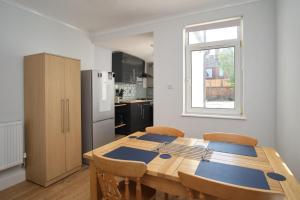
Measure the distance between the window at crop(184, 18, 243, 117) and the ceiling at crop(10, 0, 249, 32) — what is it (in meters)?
0.36

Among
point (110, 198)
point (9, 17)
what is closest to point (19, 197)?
point (110, 198)

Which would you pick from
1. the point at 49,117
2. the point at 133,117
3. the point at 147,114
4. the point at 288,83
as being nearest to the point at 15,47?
the point at 49,117

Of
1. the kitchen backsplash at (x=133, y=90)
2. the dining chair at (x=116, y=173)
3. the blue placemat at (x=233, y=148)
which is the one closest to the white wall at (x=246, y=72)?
the blue placemat at (x=233, y=148)

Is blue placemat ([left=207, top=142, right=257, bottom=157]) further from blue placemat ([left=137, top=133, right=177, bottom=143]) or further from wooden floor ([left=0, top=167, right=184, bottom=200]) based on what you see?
wooden floor ([left=0, top=167, right=184, bottom=200])

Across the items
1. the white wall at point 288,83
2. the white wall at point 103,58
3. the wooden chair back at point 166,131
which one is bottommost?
the wooden chair back at point 166,131

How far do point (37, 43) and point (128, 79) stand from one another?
2.72 m

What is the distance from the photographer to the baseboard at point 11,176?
2.28 m

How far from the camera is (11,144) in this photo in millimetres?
2266

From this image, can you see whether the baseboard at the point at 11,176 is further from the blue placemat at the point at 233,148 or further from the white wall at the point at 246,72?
the blue placemat at the point at 233,148

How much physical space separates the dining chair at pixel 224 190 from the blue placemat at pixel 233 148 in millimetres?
638

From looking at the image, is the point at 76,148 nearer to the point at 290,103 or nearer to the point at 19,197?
the point at 19,197

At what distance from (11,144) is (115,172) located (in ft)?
6.57

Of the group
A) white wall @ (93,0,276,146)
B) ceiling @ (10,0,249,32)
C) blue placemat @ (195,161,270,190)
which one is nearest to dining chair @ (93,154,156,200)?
blue placemat @ (195,161,270,190)

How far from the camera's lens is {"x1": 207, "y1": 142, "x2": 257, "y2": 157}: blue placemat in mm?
1366
